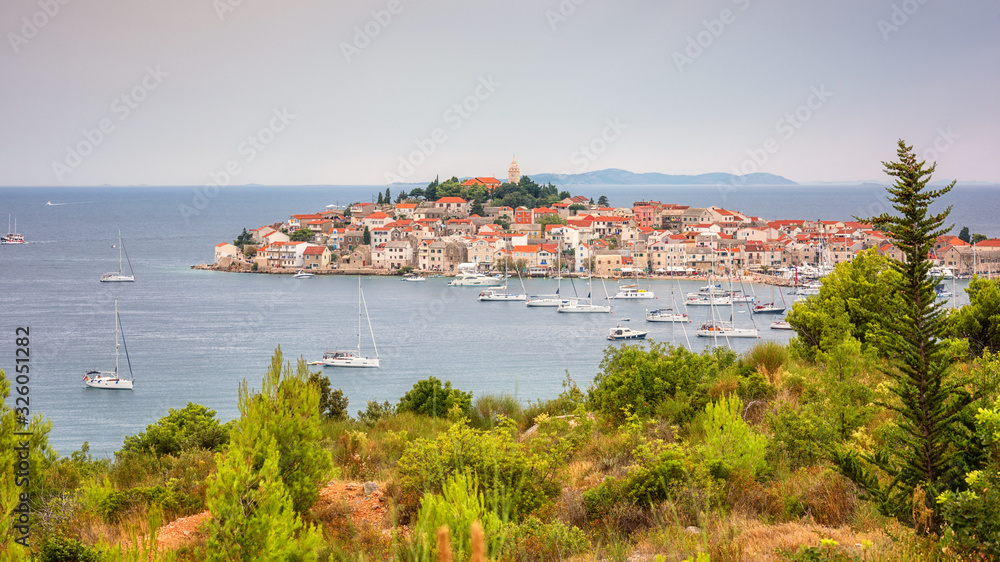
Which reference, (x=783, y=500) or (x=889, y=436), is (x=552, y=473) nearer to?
(x=783, y=500)

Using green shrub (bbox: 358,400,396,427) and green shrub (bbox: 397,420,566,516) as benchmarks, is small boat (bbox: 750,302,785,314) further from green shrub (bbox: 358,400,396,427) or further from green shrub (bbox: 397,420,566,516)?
green shrub (bbox: 397,420,566,516)

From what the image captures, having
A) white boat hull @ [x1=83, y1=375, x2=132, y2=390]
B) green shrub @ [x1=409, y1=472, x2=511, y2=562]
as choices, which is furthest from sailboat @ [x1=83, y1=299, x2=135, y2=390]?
green shrub @ [x1=409, y1=472, x2=511, y2=562]

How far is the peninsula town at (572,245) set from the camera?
40.1 m

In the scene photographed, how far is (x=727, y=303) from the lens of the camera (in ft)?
102

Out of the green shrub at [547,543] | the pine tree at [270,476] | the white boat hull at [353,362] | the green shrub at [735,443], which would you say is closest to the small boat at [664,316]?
the white boat hull at [353,362]

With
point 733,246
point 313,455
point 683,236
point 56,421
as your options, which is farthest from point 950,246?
point 313,455

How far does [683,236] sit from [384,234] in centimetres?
1655

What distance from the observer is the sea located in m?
17.7

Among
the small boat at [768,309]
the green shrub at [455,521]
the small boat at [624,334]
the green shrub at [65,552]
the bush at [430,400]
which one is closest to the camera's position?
the green shrub at [455,521]

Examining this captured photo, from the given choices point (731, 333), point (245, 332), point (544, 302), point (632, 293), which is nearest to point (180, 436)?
point (245, 332)

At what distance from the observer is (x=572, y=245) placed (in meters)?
43.8

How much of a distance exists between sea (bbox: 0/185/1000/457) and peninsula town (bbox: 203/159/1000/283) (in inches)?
87.3

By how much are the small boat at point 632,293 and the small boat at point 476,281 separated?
644cm

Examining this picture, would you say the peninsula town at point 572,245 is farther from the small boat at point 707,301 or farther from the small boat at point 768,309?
the small boat at point 768,309
